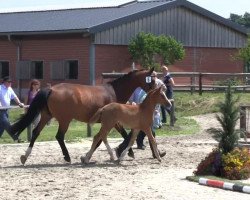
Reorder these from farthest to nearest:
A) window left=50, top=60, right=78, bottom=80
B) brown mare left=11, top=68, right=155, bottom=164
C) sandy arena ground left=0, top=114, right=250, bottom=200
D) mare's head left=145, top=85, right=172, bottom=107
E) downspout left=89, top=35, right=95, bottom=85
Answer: window left=50, top=60, right=78, bottom=80, downspout left=89, top=35, right=95, bottom=85, mare's head left=145, top=85, right=172, bottom=107, brown mare left=11, top=68, right=155, bottom=164, sandy arena ground left=0, top=114, right=250, bottom=200

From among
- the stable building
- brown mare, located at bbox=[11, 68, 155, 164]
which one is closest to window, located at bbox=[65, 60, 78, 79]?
the stable building

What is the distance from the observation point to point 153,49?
1560 inches

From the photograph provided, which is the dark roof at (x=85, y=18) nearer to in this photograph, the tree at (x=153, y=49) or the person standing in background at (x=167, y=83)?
the tree at (x=153, y=49)

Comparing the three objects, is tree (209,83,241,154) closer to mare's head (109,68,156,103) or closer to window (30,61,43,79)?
mare's head (109,68,156,103)

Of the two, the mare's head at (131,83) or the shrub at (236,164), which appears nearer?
the shrub at (236,164)

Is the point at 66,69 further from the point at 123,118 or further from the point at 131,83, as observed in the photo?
the point at 123,118

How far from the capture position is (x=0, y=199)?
10.9 m

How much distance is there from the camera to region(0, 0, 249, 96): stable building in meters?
39.5

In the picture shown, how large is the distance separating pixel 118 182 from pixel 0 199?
230 centimetres

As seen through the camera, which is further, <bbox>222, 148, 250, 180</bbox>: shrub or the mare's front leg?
the mare's front leg

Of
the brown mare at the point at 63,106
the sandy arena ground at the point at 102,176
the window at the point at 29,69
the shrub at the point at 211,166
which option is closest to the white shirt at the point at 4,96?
the sandy arena ground at the point at 102,176

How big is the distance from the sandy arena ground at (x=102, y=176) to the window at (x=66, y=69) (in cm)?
2211

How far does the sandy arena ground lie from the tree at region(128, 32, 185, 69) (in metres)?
21.1

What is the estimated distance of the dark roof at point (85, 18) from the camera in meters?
39.4
